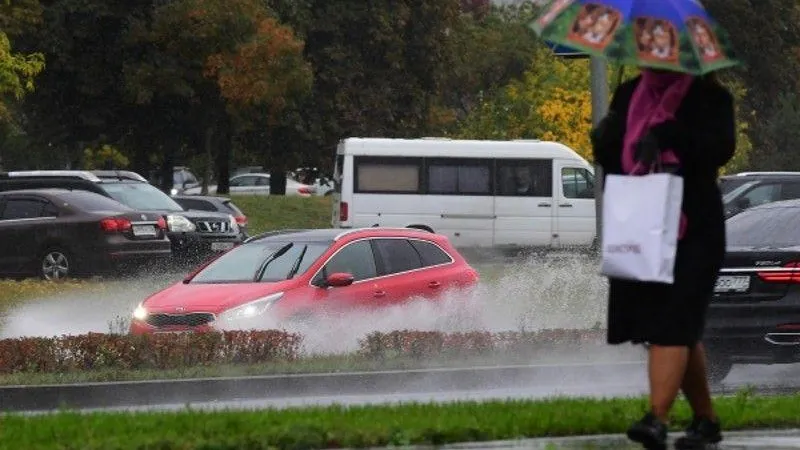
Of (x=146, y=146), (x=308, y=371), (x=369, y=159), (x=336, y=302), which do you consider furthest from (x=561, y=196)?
(x=308, y=371)

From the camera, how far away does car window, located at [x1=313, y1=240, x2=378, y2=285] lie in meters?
20.1

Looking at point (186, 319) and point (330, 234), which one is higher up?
point (330, 234)

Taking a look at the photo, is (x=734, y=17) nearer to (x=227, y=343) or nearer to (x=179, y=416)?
(x=227, y=343)

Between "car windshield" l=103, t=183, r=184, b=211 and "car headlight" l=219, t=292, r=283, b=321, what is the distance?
15.0 m

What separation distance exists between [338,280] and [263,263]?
0.97m

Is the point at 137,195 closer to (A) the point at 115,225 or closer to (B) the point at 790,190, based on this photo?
(A) the point at 115,225

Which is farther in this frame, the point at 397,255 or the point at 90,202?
Result: the point at 90,202

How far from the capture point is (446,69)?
6475cm

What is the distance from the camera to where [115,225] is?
3045 centimetres

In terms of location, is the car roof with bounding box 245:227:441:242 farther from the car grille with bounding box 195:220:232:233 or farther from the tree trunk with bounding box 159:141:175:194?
the tree trunk with bounding box 159:141:175:194

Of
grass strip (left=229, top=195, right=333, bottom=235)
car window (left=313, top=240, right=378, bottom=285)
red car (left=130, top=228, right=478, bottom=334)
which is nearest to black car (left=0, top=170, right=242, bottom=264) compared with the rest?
red car (left=130, top=228, right=478, bottom=334)

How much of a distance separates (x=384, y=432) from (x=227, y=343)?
838 cm

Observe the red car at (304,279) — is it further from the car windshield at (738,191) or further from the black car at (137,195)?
the car windshield at (738,191)

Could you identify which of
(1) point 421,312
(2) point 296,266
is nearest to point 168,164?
(1) point 421,312
